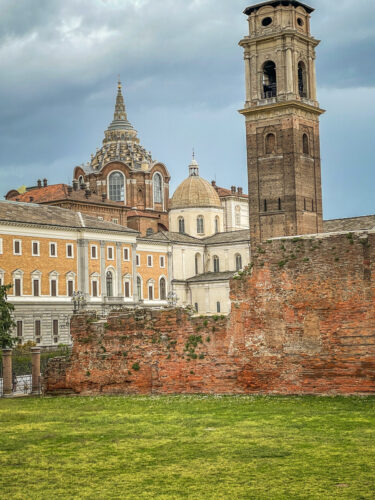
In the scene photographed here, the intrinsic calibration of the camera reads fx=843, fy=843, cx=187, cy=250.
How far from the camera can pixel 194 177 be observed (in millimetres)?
88688

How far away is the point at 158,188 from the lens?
9075 cm

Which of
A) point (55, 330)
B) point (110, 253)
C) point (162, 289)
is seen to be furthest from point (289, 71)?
point (55, 330)

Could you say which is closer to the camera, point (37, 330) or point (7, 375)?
point (7, 375)

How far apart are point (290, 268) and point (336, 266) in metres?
1.01

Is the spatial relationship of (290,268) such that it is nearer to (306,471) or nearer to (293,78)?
(306,471)

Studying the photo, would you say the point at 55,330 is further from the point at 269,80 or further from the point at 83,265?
the point at 269,80

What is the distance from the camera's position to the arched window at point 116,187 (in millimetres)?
87562

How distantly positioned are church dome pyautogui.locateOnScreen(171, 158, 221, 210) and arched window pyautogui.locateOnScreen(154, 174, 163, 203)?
2.63m

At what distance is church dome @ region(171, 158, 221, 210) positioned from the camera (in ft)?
284

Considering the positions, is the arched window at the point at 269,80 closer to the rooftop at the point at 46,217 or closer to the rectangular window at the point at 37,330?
the rooftop at the point at 46,217

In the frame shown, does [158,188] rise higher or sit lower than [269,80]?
lower

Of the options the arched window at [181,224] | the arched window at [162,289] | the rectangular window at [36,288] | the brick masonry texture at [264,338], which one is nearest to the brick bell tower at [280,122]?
the arched window at [162,289]

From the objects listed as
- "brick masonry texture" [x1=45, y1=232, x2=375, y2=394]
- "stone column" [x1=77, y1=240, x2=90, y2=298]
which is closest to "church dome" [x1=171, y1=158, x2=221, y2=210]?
"stone column" [x1=77, y1=240, x2=90, y2=298]

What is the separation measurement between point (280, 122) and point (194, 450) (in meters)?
51.8
